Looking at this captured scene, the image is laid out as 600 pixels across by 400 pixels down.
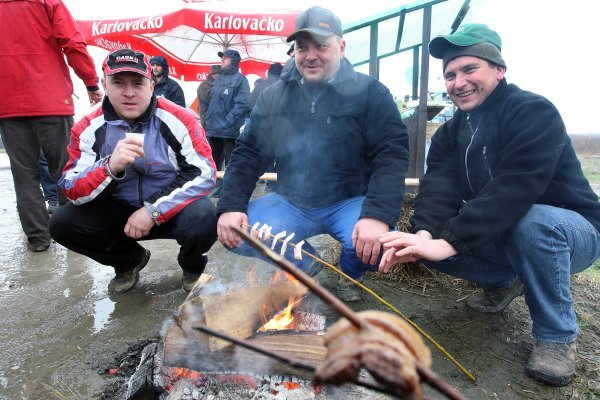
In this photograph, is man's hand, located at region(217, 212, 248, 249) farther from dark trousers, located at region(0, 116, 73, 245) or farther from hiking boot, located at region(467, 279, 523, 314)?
dark trousers, located at region(0, 116, 73, 245)

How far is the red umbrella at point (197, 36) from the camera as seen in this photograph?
675 centimetres

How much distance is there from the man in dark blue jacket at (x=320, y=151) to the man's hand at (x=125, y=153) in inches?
27.1

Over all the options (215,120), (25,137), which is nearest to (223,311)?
(25,137)

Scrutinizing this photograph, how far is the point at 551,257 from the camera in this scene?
209cm

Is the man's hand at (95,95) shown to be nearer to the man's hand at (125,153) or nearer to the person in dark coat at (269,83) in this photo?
the man's hand at (125,153)

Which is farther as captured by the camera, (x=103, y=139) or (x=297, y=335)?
(x=103, y=139)

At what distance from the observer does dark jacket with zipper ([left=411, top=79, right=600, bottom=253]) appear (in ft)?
6.90

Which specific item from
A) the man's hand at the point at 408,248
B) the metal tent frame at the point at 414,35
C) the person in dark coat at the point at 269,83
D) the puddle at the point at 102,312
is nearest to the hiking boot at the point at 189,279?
the puddle at the point at 102,312

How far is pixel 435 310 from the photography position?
2889 millimetres

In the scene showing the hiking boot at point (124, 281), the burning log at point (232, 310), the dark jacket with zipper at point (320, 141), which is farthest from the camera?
the hiking boot at point (124, 281)

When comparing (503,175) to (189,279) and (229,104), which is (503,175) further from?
(229,104)

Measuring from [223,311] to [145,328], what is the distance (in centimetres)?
100

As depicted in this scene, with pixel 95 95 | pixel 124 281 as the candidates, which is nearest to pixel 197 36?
pixel 95 95

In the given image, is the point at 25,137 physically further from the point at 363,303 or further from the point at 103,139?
the point at 363,303
